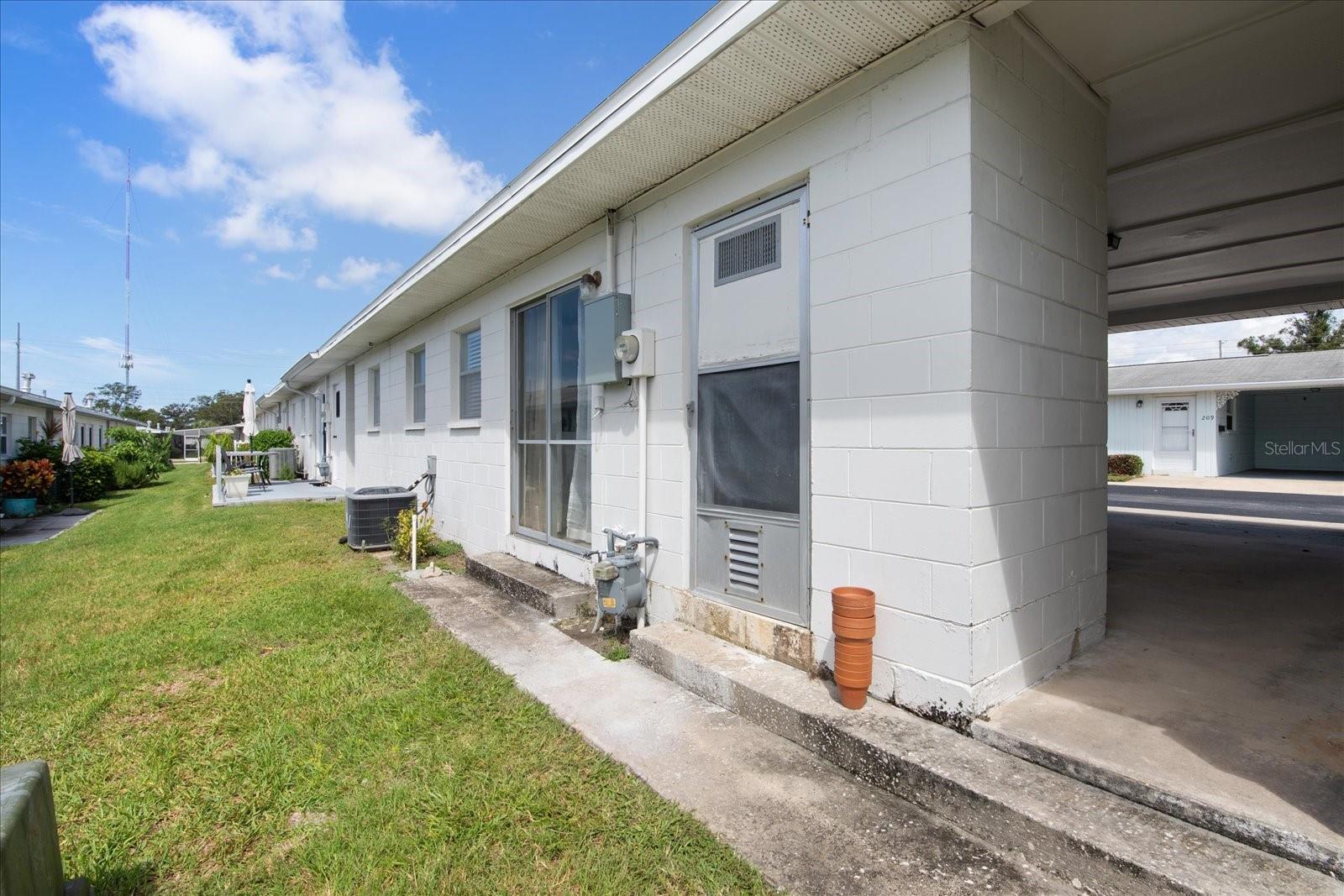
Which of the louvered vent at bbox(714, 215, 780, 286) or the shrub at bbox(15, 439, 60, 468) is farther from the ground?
the louvered vent at bbox(714, 215, 780, 286)

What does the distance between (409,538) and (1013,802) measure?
6.22 m

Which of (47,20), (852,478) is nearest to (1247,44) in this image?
(852,478)

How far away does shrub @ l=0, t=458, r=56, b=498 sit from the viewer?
11.8 meters

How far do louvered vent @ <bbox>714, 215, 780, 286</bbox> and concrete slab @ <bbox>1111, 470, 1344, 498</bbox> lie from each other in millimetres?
14821

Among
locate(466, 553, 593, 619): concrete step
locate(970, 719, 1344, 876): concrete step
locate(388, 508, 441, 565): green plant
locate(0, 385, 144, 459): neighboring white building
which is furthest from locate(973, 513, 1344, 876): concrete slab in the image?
locate(0, 385, 144, 459): neighboring white building

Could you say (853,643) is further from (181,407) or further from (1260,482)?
(181,407)

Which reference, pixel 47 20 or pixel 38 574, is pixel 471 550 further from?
pixel 47 20

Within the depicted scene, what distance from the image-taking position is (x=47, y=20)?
271 inches

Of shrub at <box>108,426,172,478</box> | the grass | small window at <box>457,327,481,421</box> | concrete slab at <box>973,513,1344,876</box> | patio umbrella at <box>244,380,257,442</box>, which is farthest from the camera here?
shrub at <box>108,426,172,478</box>

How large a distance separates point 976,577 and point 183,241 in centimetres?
2736

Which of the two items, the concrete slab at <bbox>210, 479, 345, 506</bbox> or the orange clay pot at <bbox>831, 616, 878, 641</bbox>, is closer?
the orange clay pot at <bbox>831, 616, 878, 641</bbox>

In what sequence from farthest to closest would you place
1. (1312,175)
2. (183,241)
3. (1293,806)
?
1. (183,241)
2. (1312,175)
3. (1293,806)

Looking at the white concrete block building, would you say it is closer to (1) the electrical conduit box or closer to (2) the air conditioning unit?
(1) the electrical conduit box

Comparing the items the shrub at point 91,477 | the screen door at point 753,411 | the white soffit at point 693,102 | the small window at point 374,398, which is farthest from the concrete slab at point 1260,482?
the shrub at point 91,477
